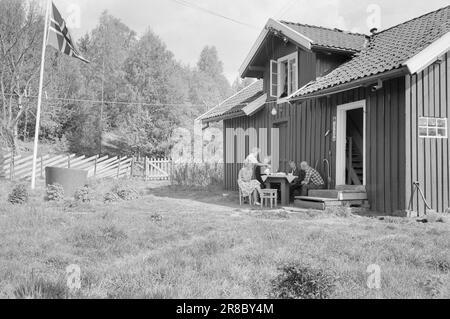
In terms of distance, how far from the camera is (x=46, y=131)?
35094mm

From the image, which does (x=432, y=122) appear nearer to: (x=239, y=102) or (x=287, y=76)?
(x=287, y=76)

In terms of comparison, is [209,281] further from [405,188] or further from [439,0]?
[439,0]

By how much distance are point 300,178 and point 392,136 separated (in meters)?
3.08

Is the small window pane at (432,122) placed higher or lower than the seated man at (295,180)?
higher

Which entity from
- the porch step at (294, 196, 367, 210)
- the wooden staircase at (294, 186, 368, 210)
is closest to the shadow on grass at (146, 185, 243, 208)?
the porch step at (294, 196, 367, 210)

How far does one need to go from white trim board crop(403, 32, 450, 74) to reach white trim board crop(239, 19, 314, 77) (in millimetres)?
3674

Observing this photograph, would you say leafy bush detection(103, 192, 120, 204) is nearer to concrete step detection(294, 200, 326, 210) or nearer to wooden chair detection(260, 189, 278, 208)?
wooden chair detection(260, 189, 278, 208)

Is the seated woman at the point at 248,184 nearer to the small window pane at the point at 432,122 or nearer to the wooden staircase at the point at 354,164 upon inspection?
the wooden staircase at the point at 354,164

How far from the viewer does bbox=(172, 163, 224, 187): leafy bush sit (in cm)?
1884

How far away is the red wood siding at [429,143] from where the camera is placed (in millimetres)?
8992

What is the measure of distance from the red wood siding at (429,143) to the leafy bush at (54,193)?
28.7 feet

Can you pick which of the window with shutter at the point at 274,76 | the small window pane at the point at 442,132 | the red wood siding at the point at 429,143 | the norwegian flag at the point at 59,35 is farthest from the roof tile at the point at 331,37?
the norwegian flag at the point at 59,35

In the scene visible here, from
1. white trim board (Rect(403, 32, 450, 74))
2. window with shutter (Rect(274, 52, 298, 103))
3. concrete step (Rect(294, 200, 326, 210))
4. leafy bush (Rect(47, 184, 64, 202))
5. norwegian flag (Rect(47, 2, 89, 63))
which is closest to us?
white trim board (Rect(403, 32, 450, 74))

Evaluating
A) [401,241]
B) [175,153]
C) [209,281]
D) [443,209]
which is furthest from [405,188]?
[175,153]
